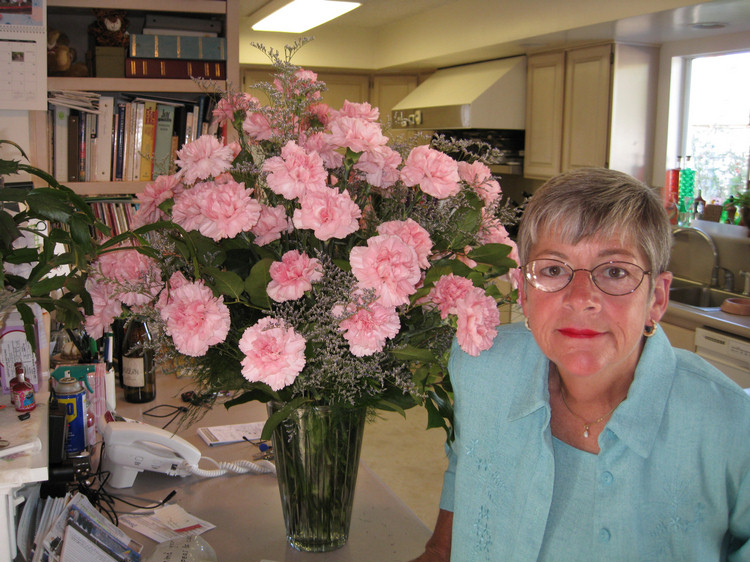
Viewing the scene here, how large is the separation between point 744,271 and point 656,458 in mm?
3267

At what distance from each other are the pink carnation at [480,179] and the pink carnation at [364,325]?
34cm

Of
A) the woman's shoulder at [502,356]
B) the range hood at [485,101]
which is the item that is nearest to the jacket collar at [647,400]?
the woman's shoulder at [502,356]

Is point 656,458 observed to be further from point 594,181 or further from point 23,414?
point 23,414

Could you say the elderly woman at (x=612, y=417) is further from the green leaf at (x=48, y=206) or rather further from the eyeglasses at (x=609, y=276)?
the green leaf at (x=48, y=206)

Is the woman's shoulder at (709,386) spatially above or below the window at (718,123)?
below

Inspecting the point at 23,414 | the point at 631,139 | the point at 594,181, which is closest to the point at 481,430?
the point at 594,181

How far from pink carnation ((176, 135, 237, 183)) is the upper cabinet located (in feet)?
11.9

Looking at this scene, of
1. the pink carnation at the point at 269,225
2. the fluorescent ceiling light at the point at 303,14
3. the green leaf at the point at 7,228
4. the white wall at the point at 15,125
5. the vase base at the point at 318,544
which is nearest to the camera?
the green leaf at the point at 7,228

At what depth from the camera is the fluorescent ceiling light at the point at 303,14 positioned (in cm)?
388

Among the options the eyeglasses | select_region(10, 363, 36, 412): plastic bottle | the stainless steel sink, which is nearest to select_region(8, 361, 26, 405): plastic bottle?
select_region(10, 363, 36, 412): plastic bottle

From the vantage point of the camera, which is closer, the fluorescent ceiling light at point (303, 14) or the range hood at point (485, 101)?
the fluorescent ceiling light at point (303, 14)

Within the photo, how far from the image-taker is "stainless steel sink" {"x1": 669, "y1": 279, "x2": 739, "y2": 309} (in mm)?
4070

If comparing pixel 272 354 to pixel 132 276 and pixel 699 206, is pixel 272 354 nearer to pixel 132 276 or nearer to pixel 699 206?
pixel 132 276

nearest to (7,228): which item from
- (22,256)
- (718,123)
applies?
(22,256)
